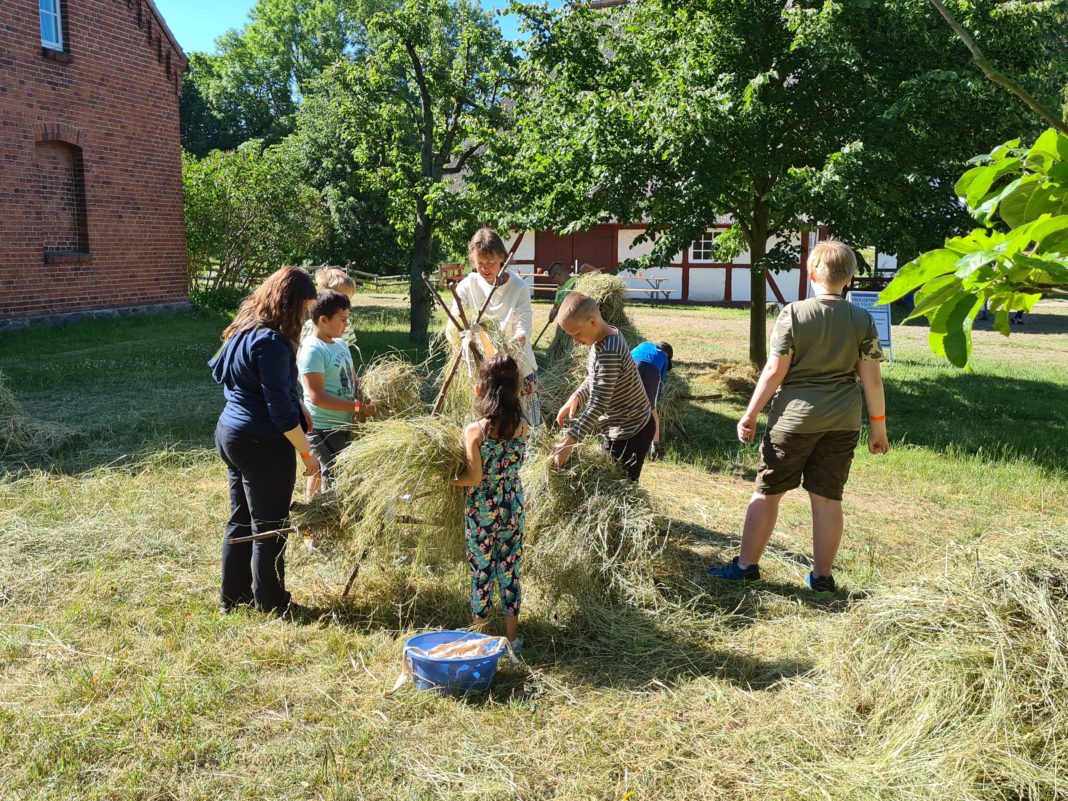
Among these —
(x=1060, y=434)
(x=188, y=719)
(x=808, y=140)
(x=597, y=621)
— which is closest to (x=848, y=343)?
(x=597, y=621)

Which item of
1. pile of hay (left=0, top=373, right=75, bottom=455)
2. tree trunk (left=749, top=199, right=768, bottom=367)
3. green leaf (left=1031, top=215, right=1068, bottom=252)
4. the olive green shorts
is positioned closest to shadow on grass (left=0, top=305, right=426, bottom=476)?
pile of hay (left=0, top=373, right=75, bottom=455)

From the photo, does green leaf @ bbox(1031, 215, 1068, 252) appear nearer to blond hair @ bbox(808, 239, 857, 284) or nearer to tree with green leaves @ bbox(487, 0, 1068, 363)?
blond hair @ bbox(808, 239, 857, 284)

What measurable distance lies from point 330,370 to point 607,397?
4.93ft

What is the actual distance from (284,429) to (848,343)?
8.83 feet

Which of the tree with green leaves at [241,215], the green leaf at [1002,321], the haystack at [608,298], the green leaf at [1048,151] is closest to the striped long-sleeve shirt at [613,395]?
the green leaf at [1002,321]

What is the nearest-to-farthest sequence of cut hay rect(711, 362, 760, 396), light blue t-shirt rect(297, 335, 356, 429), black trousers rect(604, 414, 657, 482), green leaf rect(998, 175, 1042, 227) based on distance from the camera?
green leaf rect(998, 175, 1042, 227) < light blue t-shirt rect(297, 335, 356, 429) < black trousers rect(604, 414, 657, 482) < cut hay rect(711, 362, 760, 396)

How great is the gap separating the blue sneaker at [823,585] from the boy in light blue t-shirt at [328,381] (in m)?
2.55

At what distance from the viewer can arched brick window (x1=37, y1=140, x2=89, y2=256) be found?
13.0m

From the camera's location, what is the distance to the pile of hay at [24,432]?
21.7 feet

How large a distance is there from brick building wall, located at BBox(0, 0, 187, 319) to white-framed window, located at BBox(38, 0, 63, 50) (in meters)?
0.10

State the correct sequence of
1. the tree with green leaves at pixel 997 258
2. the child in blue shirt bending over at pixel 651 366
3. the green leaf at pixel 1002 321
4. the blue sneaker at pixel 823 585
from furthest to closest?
the child in blue shirt bending over at pixel 651 366, the blue sneaker at pixel 823 585, the green leaf at pixel 1002 321, the tree with green leaves at pixel 997 258

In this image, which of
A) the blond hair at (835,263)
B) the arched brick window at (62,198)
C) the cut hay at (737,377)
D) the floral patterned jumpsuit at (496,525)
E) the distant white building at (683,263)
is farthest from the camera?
the distant white building at (683,263)

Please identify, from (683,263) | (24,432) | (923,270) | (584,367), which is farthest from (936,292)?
(683,263)

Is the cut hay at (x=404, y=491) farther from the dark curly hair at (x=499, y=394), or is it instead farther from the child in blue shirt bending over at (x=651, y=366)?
the child in blue shirt bending over at (x=651, y=366)
